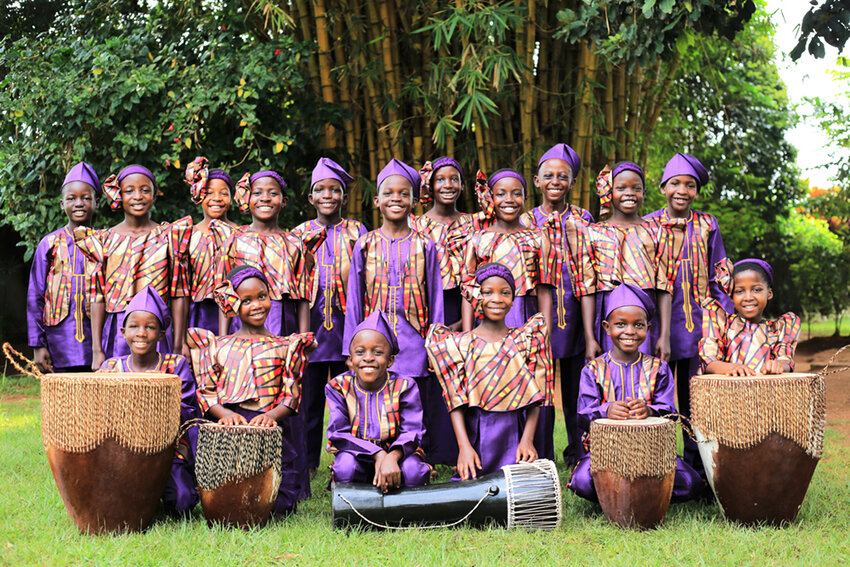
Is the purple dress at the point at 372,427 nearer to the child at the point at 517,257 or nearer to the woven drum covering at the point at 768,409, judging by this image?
the child at the point at 517,257

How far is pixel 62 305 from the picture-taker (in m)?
4.86

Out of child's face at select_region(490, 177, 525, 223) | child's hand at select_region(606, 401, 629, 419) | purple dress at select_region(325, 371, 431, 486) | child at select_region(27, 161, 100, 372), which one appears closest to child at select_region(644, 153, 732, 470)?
child's face at select_region(490, 177, 525, 223)

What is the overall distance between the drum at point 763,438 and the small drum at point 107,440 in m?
2.32

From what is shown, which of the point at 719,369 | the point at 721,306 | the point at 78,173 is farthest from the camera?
the point at 78,173

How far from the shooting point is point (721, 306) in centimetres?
420

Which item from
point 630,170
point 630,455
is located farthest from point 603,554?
point 630,170

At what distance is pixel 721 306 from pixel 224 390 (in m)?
2.38

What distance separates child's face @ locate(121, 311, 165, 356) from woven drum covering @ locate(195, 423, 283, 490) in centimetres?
56

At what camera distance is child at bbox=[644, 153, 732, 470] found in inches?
181

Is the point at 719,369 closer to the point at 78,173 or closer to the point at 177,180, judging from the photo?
the point at 78,173

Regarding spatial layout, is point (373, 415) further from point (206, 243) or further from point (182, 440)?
point (206, 243)

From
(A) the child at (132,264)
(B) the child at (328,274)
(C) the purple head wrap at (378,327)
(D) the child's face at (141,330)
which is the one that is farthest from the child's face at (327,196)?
(D) the child's face at (141,330)

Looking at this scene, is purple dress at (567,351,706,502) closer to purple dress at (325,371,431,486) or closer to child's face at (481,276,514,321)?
child's face at (481,276,514,321)

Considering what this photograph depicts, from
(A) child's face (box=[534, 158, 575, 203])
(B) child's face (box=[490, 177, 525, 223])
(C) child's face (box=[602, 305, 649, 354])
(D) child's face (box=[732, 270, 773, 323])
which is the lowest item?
(C) child's face (box=[602, 305, 649, 354])
